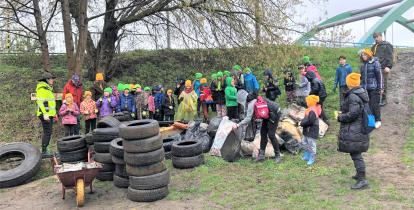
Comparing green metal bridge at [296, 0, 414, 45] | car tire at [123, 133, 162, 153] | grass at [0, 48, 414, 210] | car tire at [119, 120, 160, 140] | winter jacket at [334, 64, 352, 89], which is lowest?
grass at [0, 48, 414, 210]

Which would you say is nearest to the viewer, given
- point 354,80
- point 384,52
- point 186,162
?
point 354,80

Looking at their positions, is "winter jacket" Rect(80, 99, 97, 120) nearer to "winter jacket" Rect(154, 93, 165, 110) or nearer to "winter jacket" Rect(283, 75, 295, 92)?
"winter jacket" Rect(154, 93, 165, 110)

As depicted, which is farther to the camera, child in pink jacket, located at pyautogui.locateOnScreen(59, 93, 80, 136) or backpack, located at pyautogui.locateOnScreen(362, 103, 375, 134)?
child in pink jacket, located at pyautogui.locateOnScreen(59, 93, 80, 136)

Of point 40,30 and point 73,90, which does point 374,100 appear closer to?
point 73,90

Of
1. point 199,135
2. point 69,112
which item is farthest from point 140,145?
point 69,112

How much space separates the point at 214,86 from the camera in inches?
478

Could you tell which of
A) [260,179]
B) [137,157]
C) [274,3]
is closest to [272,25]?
[274,3]

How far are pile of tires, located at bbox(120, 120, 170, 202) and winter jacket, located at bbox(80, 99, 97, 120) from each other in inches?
163

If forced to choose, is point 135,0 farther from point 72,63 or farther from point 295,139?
point 295,139

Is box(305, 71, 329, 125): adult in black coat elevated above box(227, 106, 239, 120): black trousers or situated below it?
above

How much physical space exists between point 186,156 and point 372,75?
4628 millimetres

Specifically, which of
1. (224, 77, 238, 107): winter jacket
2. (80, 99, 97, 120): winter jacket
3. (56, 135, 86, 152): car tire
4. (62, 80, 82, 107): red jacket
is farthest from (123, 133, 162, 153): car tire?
Result: (224, 77, 238, 107): winter jacket

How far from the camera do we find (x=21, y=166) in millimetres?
8547

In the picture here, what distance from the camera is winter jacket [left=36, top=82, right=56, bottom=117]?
9.40 metres
